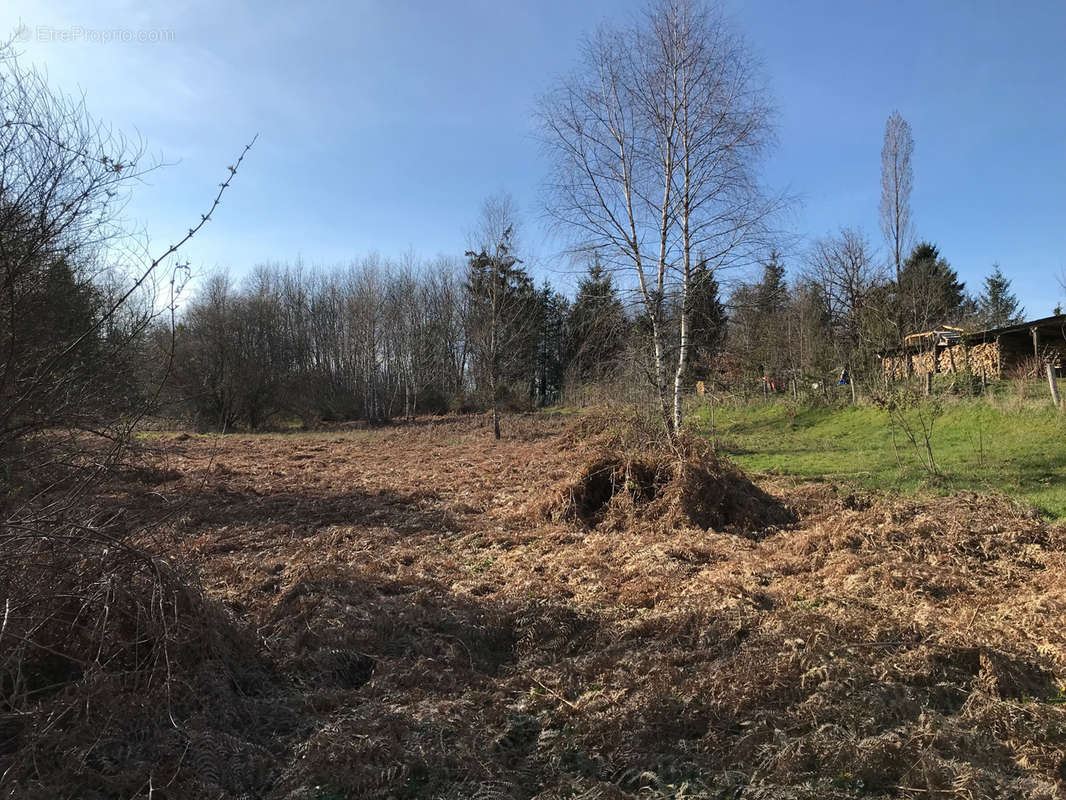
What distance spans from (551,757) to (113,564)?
2.69 metres

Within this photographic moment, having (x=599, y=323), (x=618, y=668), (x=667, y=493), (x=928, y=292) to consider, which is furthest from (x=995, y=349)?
(x=618, y=668)

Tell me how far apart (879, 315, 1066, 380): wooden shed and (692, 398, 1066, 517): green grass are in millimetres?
2834

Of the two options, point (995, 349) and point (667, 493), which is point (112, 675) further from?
point (995, 349)

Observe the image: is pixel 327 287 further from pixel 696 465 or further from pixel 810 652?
pixel 810 652

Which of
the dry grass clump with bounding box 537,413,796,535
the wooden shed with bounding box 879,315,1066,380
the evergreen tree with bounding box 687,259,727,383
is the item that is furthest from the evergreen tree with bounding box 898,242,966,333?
the dry grass clump with bounding box 537,413,796,535

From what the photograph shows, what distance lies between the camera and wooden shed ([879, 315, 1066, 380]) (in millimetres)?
18188

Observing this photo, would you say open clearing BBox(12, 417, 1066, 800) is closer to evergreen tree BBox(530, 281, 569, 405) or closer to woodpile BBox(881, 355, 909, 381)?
woodpile BBox(881, 355, 909, 381)

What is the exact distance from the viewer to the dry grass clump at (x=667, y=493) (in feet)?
24.6

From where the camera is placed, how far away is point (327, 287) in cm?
3688

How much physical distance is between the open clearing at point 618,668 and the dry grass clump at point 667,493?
13.9 inches

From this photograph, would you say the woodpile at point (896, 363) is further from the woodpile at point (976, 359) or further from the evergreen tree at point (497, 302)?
the evergreen tree at point (497, 302)

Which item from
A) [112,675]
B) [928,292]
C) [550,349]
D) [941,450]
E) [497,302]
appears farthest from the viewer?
[550,349]

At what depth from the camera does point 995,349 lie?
20.7 m

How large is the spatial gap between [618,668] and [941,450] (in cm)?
1068
